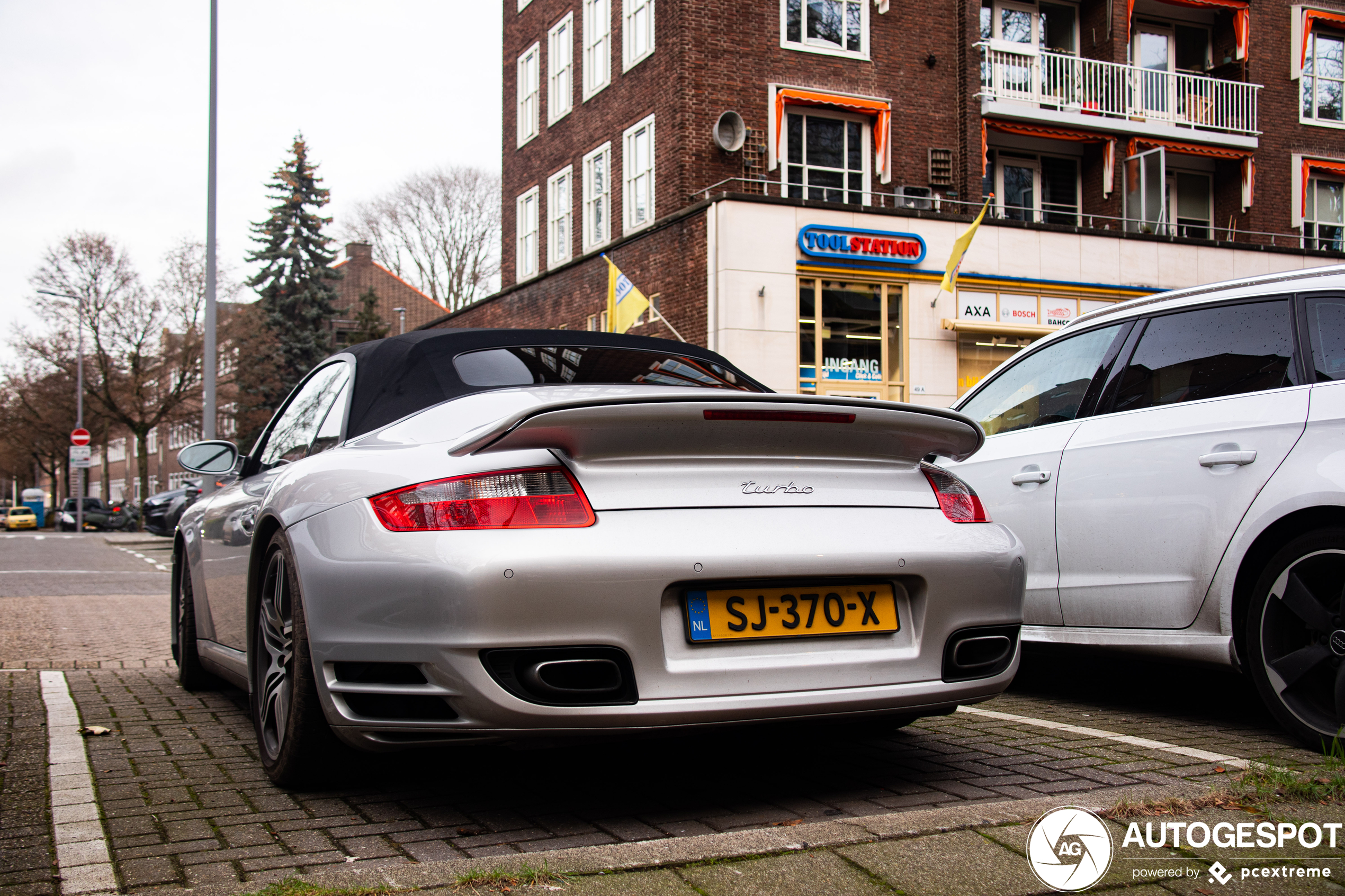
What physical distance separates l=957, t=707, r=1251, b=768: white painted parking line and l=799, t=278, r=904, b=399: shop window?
53.7ft

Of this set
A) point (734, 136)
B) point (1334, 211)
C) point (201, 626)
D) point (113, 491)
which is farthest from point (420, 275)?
point (113, 491)

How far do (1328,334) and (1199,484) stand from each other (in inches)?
25.4

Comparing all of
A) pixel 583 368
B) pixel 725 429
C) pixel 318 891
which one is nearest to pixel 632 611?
pixel 725 429

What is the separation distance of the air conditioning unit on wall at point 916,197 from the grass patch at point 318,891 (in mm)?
21609

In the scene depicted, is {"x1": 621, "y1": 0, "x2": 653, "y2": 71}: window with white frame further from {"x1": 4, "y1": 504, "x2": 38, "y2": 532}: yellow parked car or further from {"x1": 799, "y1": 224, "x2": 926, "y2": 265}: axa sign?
{"x1": 4, "y1": 504, "x2": 38, "y2": 532}: yellow parked car

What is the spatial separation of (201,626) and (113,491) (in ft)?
327

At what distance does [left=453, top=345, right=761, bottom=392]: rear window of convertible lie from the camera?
388cm

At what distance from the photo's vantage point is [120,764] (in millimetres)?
3850

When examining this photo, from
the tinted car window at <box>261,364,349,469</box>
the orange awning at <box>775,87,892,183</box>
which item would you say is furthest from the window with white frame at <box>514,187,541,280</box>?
the tinted car window at <box>261,364,349,469</box>

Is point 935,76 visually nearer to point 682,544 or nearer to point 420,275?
point 682,544

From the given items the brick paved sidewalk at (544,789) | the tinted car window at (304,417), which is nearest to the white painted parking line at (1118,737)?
the brick paved sidewalk at (544,789)

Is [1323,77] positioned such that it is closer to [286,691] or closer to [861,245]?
[861,245]

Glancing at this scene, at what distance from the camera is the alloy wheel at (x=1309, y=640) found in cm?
366

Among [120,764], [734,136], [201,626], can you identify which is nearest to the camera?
[120,764]
